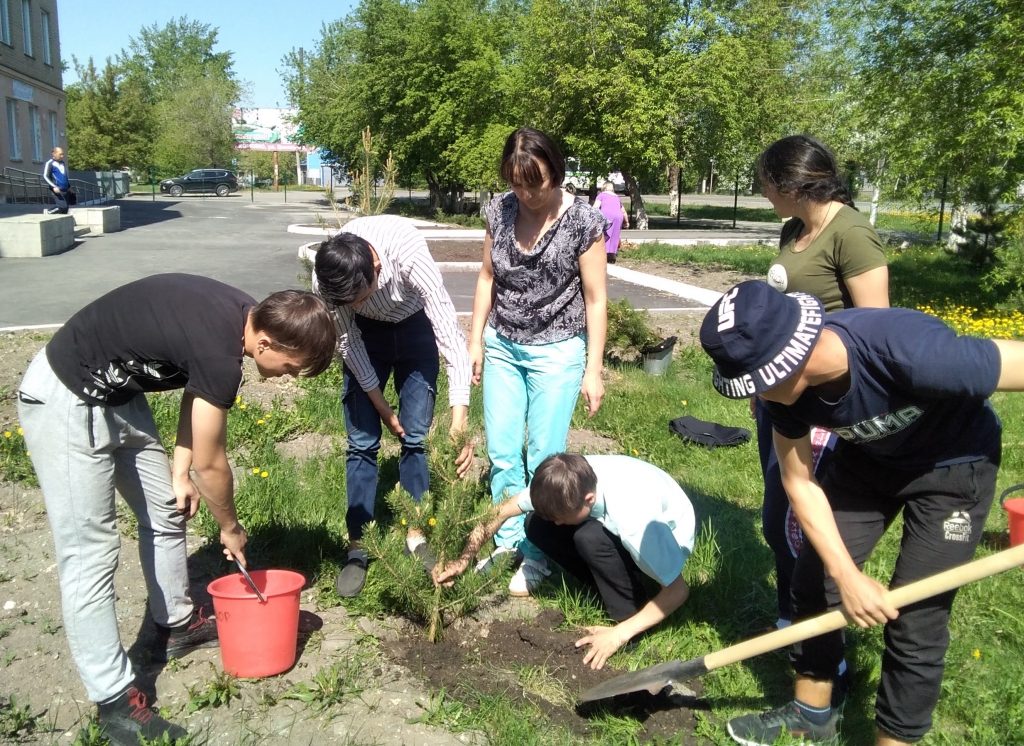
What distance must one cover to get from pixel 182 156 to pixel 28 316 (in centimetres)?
A: 4649

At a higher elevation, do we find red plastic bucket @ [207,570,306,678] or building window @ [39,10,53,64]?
building window @ [39,10,53,64]

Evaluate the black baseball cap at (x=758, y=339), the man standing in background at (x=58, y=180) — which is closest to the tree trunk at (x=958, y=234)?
the black baseball cap at (x=758, y=339)

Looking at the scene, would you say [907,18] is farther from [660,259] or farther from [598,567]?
[598,567]

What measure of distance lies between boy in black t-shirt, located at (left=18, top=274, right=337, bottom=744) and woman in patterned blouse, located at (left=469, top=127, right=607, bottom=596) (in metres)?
1.12

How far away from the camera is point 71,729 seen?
2.76 metres

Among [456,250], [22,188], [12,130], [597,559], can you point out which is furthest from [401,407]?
[12,130]

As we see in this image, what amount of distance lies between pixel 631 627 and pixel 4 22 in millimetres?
30775

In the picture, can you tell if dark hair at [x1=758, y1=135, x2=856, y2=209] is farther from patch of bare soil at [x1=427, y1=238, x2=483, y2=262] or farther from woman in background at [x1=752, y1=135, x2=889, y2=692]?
patch of bare soil at [x1=427, y1=238, x2=483, y2=262]

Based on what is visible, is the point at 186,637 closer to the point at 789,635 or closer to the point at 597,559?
the point at 597,559

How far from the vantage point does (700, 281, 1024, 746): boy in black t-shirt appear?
2.07 m

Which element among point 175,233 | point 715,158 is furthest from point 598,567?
point 715,158

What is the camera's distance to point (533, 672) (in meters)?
3.09

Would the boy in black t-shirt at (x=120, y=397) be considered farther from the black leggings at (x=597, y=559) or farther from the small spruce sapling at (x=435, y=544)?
the black leggings at (x=597, y=559)

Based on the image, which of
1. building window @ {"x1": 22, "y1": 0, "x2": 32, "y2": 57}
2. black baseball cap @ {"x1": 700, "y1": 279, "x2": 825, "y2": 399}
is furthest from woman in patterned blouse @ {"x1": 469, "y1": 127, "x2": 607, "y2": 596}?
building window @ {"x1": 22, "y1": 0, "x2": 32, "y2": 57}
